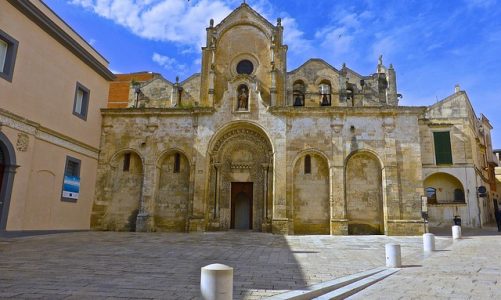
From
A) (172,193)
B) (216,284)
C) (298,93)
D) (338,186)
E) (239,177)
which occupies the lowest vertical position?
(216,284)

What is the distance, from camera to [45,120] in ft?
48.4

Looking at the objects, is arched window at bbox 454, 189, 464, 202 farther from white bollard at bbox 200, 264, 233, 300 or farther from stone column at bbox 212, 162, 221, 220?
white bollard at bbox 200, 264, 233, 300

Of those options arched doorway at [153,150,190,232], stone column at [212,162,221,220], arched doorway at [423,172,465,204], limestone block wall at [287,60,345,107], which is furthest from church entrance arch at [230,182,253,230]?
arched doorway at [423,172,465,204]

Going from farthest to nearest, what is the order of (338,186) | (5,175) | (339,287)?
(338,186) < (5,175) < (339,287)

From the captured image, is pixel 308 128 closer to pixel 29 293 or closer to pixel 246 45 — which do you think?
pixel 246 45

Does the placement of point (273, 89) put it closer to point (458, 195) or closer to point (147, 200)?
point (147, 200)

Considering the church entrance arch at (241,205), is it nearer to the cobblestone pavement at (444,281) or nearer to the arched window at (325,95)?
the arched window at (325,95)

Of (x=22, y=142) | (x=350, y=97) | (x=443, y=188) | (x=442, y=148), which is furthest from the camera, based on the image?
(x=443, y=188)

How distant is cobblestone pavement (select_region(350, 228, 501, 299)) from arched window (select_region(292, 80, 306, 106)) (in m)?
15.0

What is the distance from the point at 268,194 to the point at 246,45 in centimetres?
1009

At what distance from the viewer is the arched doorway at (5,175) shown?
41.4 ft

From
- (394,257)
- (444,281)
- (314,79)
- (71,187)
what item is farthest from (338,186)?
(71,187)

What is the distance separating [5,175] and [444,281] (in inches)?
568

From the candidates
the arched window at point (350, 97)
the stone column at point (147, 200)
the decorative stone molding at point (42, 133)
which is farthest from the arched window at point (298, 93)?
the decorative stone molding at point (42, 133)
